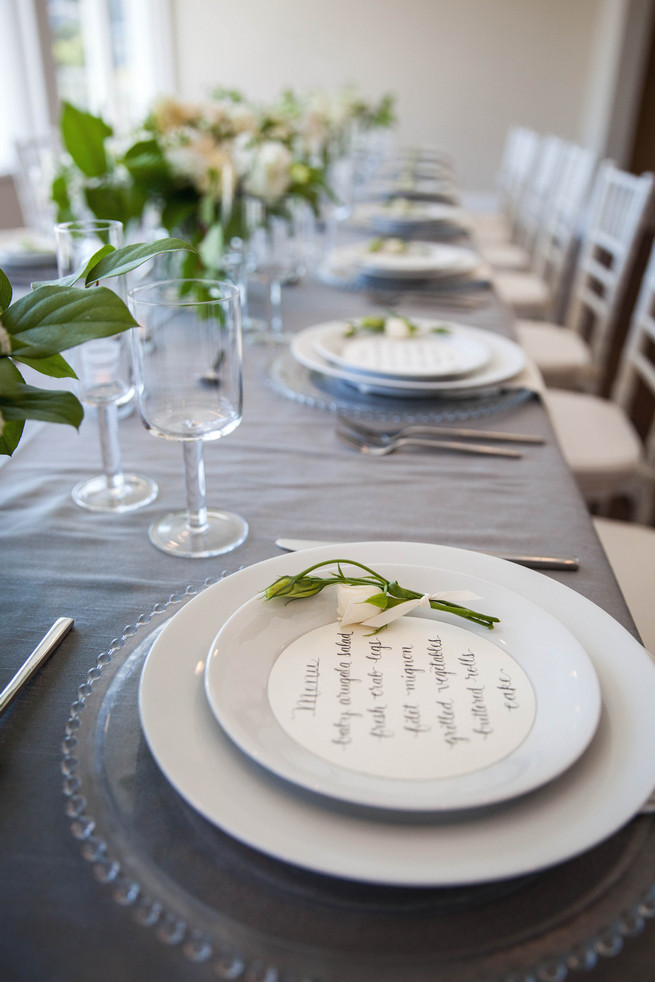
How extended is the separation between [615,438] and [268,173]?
0.89 m

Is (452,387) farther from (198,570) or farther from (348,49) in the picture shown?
(348,49)

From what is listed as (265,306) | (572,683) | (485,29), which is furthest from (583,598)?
(485,29)

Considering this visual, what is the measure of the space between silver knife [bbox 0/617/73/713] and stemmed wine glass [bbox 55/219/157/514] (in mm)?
204

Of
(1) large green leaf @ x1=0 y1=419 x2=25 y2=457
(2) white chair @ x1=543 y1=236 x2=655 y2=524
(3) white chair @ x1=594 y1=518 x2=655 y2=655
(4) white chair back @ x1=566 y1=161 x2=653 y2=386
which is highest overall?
(1) large green leaf @ x1=0 y1=419 x2=25 y2=457

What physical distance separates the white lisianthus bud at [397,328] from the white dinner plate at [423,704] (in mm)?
673

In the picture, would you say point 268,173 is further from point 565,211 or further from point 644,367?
point 565,211

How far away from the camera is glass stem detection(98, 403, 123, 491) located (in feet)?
2.55

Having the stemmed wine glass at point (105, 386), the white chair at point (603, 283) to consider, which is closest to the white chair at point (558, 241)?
the white chair at point (603, 283)

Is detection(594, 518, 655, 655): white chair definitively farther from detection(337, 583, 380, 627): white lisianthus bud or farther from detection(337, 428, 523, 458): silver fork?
detection(337, 583, 380, 627): white lisianthus bud

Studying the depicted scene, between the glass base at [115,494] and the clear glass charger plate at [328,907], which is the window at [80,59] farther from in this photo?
the clear glass charger plate at [328,907]

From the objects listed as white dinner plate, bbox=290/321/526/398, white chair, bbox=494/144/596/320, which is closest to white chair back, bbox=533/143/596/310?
white chair, bbox=494/144/596/320

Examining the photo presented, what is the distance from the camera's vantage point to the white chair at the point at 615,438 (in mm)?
1576

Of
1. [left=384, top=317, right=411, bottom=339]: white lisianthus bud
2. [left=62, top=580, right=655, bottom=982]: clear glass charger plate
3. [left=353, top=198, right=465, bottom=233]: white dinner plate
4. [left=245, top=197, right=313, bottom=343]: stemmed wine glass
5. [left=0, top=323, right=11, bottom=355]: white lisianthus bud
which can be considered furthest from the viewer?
[left=353, top=198, right=465, bottom=233]: white dinner plate

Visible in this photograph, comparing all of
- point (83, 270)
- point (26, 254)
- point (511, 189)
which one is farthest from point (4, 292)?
point (511, 189)
